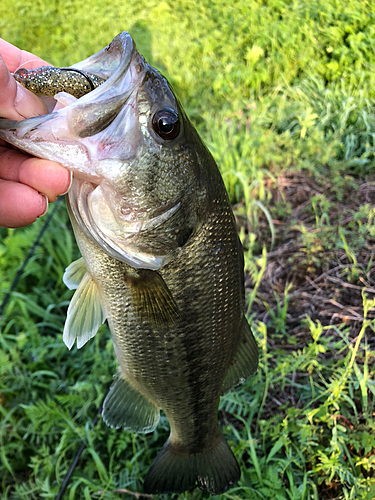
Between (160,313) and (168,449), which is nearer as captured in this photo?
(160,313)

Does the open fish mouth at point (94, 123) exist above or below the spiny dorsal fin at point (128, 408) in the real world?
above

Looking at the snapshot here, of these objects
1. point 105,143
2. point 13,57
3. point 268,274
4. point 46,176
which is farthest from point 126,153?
point 268,274

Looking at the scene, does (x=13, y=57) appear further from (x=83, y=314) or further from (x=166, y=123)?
(x=83, y=314)

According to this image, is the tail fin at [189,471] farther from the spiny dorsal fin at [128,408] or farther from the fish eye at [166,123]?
the fish eye at [166,123]

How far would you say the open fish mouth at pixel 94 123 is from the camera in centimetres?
104

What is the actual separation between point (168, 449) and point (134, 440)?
0.47 meters

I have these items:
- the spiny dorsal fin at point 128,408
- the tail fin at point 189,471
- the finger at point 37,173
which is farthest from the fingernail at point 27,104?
the tail fin at point 189,471

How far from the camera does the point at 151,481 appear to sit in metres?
1.70

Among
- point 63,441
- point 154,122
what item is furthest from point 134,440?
point 154,122

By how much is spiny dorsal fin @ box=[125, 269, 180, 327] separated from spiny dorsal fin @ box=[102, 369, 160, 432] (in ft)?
1.42

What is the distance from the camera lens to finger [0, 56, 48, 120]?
3.41 feet

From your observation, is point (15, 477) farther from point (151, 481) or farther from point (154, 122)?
point (154, 122)

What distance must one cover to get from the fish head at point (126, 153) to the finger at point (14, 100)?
42 mm

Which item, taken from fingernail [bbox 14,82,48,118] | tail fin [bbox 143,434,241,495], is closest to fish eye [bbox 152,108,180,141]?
fingernail [bbox 14,82,48,118]
